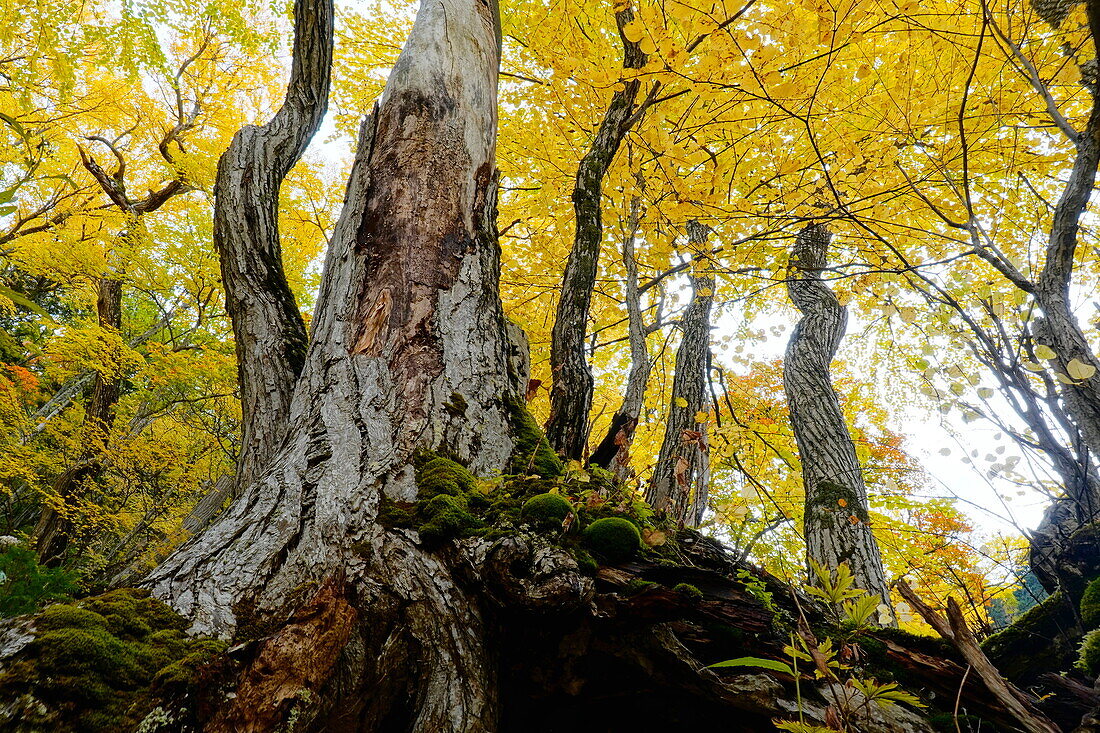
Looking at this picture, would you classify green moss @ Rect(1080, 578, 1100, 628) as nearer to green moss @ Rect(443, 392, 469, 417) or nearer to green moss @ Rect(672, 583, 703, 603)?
green moss @ Rect(672, 583, 703, 603)

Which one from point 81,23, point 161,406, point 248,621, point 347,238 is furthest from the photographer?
point 161,406

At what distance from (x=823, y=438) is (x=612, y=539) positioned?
4079mm

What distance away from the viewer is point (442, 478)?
4.75 feet

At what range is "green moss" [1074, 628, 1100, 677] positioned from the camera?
1.13m

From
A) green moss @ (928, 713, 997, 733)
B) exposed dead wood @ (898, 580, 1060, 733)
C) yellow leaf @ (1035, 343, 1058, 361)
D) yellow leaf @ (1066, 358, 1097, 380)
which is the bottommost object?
green moss @ (928, 713, 997, 733)

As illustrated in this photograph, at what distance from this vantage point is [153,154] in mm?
11562

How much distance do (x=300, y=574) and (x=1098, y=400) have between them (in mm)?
3392

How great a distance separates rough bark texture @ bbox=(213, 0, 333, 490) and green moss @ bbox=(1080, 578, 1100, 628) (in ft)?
10.1

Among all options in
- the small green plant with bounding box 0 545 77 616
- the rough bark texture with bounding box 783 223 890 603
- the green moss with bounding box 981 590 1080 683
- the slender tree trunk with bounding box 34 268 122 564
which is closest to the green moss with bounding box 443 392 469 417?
the green moss with bounding box 981 590 1080 683

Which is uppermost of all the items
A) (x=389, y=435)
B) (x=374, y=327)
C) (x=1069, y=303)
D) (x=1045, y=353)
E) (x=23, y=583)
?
(x=1069, y=303)

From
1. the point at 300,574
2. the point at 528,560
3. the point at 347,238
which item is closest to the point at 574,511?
the point at 528,560

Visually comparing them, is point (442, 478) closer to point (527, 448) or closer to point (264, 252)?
point (527, 448)

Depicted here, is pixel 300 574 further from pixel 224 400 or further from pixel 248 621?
pixel 224 400

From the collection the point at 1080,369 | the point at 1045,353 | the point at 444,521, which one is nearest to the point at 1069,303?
the point at 1045,353
